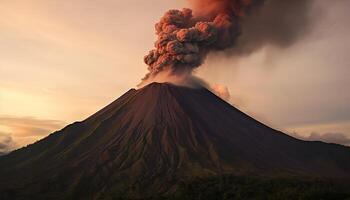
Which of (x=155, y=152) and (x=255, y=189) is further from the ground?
(x=155, y=152)

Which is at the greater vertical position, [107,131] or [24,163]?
[107,131]

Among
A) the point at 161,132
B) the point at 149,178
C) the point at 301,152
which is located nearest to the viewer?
the point at 149,178

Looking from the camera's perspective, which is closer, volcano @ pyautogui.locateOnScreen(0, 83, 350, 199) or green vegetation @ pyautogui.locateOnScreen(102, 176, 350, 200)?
green vegetation @ pyautogui.locateOnScreen(102, 176, 350, 200)

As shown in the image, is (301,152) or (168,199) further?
(301,152)

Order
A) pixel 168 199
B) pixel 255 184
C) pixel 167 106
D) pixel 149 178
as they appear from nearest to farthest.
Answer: pixel 168 199 < pixel 255 184 < pixel 149 178 < pixel 167 106

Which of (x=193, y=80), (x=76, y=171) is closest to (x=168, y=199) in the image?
(x=76, y=171)

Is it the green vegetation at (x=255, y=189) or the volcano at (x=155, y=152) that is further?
the volcano at (x=155, y=152)

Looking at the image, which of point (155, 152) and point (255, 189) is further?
point (155, 152)

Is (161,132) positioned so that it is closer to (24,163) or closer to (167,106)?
(167,106)
